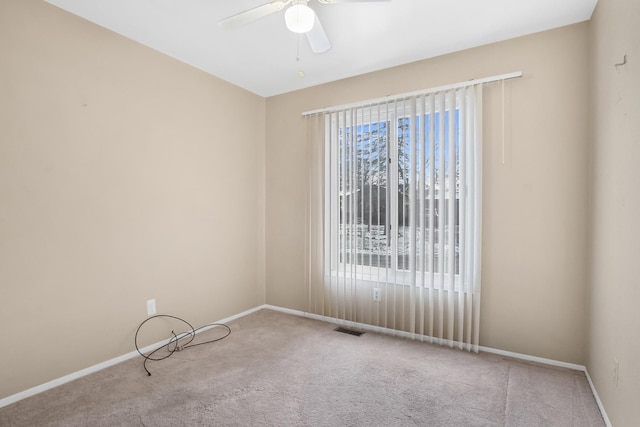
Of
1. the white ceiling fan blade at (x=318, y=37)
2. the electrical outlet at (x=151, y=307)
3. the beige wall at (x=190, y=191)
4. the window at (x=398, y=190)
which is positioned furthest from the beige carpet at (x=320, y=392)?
the white ceiling fan blade at (x=318, y=37)

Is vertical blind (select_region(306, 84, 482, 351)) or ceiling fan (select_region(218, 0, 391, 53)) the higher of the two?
ceiling fan (select_region(218, 0, 391, 53))

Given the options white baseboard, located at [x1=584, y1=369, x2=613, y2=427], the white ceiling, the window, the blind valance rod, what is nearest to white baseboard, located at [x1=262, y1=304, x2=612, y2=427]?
white baseboard, located at [x1=584, y1=369, x2=613, y2=427]

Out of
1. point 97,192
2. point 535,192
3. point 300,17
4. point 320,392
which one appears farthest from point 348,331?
point 300,17

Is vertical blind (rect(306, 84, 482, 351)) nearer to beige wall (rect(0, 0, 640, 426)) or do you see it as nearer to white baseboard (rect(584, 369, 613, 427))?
beige wall (rect(0, 0, 640, 426))

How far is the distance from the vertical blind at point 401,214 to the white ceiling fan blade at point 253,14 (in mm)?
1458

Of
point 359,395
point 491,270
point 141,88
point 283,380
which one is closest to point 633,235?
point 491,270

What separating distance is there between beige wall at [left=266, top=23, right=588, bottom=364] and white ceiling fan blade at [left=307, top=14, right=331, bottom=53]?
3.84 ft

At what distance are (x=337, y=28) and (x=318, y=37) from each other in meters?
0.44

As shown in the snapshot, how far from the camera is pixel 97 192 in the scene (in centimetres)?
233

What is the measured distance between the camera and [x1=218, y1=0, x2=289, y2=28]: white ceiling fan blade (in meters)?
1.76

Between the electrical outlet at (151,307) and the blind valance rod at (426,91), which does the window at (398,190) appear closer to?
the blind valance rod at (426,91)

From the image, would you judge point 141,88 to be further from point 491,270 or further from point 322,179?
point 491,270

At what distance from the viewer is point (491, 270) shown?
101 inches

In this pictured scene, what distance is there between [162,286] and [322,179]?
1.82 m
